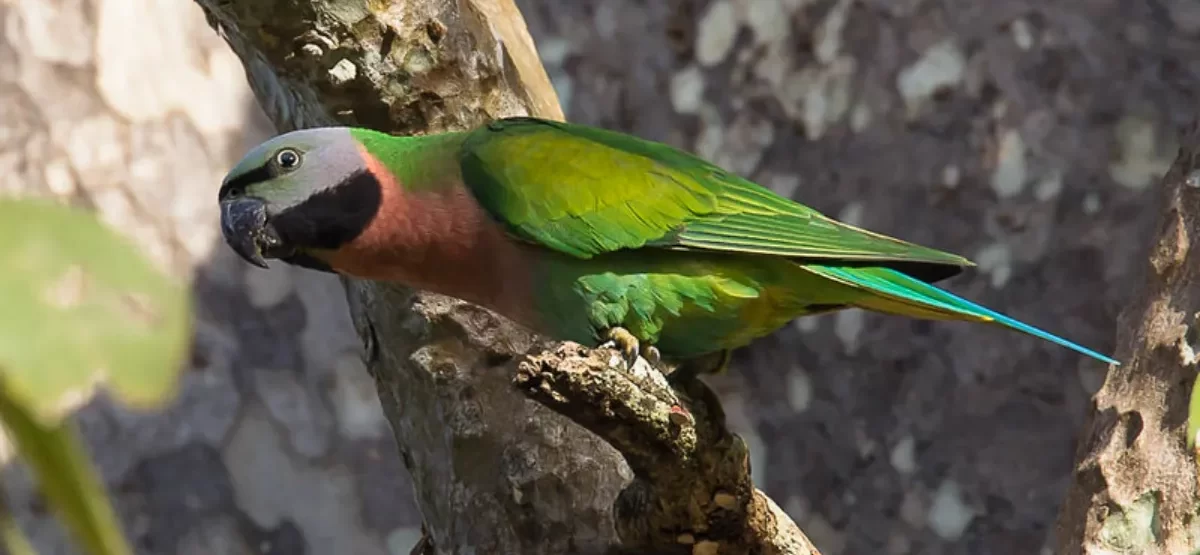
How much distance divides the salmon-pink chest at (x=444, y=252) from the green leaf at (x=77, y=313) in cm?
173

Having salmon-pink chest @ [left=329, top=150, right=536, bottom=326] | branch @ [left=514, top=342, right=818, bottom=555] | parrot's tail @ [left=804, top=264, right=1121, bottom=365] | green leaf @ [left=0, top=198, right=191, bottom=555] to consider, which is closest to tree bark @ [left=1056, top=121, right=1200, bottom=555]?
parrot's tail @ [left=804, top=264, right=1121, bottom=365]

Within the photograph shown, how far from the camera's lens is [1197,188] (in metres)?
1.96

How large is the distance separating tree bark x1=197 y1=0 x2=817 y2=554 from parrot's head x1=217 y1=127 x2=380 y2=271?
0.38ft

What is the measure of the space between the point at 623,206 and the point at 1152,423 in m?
0.90

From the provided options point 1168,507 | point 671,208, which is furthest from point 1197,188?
point 671,208

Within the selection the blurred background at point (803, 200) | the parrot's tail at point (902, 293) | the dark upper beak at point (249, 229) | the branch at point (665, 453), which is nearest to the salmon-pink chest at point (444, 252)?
the dark upper beak at point (249, 229)

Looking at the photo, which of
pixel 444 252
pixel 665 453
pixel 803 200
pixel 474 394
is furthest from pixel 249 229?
Answer: pixel 803 200

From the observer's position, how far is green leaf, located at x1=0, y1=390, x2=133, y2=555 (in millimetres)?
323

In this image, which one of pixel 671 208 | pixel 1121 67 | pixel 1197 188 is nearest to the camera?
pixel 1197 188

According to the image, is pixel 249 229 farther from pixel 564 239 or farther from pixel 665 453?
pixel 665 453

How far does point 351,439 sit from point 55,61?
1267 millimetres

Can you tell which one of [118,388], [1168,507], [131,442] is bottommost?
[131,442]

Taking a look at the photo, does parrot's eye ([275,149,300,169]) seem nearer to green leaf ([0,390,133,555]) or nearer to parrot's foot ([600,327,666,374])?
parrot's foot ([600,327,666,374])

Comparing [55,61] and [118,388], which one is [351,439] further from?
[118,388]
